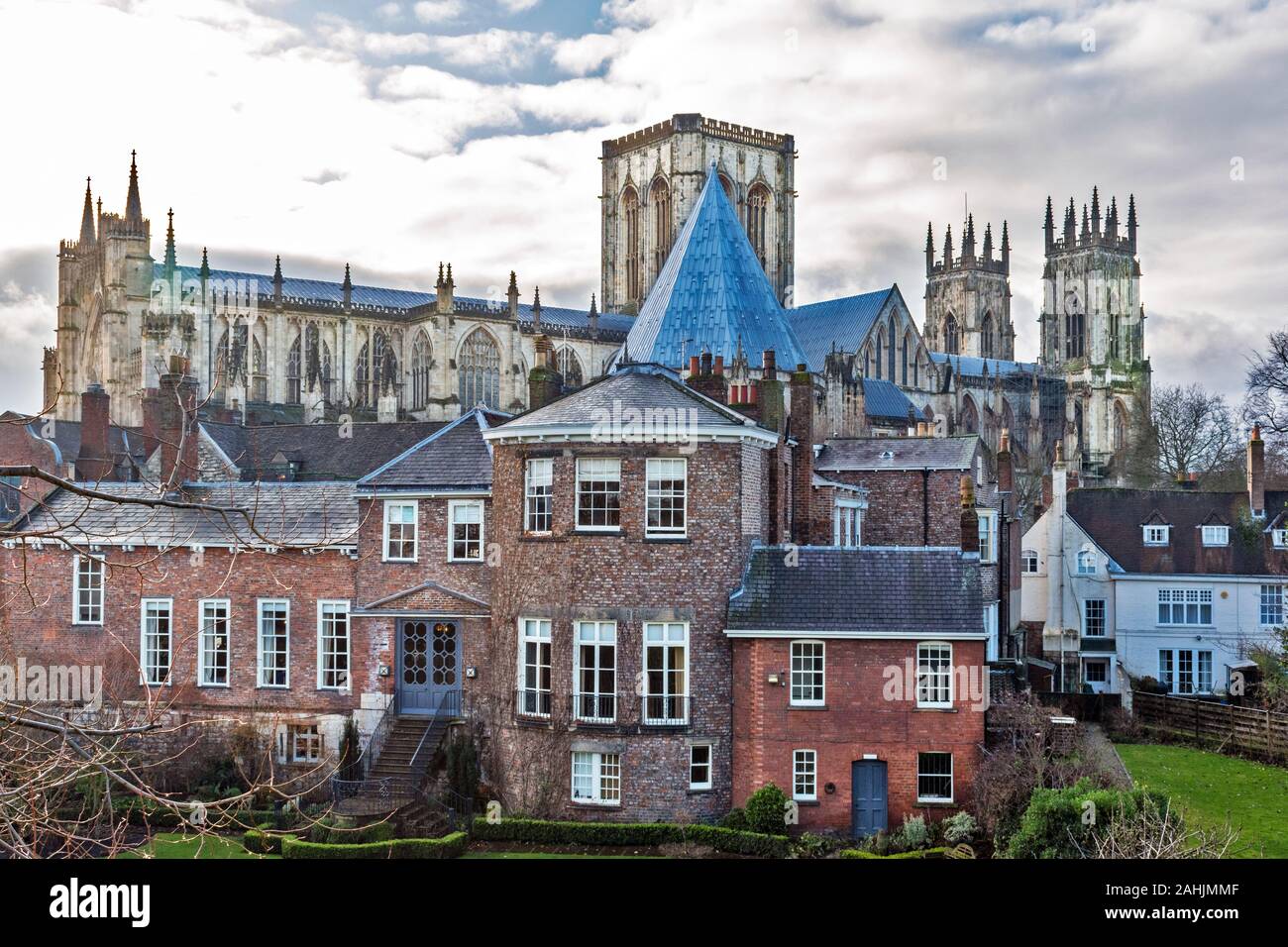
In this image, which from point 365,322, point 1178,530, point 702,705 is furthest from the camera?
point 365,322

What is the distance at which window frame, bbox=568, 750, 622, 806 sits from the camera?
29312mm

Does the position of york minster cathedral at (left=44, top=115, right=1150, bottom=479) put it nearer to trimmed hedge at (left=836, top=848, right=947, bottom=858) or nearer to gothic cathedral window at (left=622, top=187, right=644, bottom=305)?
gothic cathedral window at (left=622, top=187, right=644, bottom=305)

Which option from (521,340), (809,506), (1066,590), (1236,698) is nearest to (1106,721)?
(1236,698)

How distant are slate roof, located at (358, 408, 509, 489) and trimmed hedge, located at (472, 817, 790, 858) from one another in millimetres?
8469

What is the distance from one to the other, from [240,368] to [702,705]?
6393cm

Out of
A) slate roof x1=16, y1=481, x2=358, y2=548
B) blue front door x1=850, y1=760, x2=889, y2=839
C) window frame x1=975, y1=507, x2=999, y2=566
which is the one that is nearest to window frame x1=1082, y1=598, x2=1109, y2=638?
window frame x1=975, y1=507, x2=999, y2=566

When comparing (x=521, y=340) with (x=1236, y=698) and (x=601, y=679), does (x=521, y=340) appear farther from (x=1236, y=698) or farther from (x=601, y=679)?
(x=601, y=679)

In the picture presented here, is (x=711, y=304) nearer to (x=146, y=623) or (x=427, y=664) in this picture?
(x=427, y=664)

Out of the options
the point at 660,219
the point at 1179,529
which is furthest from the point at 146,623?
the point at 660,219

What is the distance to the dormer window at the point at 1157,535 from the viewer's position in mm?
51812

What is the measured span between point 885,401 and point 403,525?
52.7 m

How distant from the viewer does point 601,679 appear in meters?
29.8

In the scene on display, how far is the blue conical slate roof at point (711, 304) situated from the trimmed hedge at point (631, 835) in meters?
24.0

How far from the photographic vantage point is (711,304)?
170 ft
